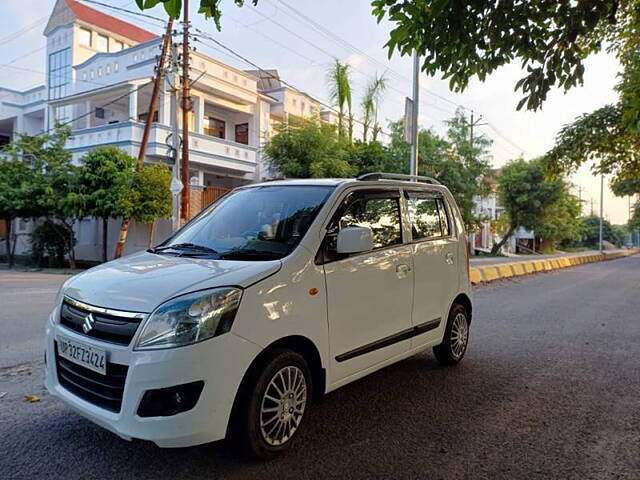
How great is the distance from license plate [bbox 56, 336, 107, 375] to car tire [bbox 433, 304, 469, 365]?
3392mm

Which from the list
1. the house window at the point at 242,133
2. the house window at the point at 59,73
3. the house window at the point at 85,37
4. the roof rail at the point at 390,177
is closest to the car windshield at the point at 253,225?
the roof rail at the point at 390,177

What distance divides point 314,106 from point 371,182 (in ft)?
91.2

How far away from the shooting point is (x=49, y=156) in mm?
18422

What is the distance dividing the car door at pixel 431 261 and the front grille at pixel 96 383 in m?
2.52

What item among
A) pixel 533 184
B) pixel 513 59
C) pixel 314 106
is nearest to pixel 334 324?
pixel 513 59

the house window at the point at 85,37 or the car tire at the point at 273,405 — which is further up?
the house window at the point at 85,37

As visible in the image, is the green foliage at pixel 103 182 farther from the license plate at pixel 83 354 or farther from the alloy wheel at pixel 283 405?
the alloy wheel at pixel 283 405

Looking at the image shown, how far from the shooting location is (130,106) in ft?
72.7

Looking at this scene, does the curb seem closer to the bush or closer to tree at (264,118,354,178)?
tree at (264,118,354,178)

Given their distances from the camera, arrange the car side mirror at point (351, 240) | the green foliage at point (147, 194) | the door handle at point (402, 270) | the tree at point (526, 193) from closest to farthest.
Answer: the car side mirror at point (351, 240) < the door handle at point (402, 270) < the green foliage at point (147, 194) < the tree at point (526, 193)

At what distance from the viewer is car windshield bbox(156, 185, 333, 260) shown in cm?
352

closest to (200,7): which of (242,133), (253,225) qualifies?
(253,225)

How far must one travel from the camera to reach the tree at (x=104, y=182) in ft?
55.7

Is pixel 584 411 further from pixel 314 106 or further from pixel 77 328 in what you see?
pixel 314 106
